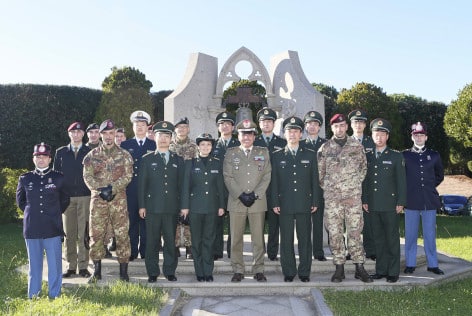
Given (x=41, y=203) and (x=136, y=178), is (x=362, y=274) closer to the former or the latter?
(x=136, y=178)

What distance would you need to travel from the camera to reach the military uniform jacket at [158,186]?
5980 mm

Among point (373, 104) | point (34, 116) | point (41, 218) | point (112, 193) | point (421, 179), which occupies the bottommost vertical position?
point (41, 218)

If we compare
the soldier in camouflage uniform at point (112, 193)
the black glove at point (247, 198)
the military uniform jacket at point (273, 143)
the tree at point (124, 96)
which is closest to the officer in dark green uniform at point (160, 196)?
the soldier in camouflage uniform at point (112, 193)

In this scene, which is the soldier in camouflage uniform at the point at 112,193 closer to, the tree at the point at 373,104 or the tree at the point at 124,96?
the tree at the point at 124,96

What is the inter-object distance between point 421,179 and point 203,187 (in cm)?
306

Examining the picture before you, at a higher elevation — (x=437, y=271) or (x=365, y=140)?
(x=365, y=140)

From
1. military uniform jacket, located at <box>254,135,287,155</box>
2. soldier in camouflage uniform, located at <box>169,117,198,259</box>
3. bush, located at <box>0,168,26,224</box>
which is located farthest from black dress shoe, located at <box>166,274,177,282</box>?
bush, located at <box>0,168,26,224</box>

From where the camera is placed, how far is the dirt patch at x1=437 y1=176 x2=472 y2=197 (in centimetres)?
2570

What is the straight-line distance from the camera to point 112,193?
584cm

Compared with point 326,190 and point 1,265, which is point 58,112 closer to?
point 1,265

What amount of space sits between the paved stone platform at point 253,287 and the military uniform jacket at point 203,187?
996 mm

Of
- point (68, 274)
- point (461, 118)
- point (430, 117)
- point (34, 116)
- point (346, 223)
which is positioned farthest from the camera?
point (430, 117)

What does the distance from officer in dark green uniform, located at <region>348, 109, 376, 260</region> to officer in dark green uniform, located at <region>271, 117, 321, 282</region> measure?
2.82 ft

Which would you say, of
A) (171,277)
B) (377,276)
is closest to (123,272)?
(171,277)
